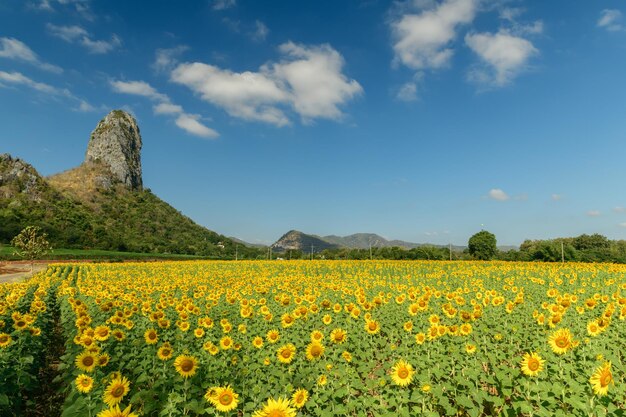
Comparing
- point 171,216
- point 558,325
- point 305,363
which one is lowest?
point 305,363

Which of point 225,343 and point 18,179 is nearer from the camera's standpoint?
point 225,343

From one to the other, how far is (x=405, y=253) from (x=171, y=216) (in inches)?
3577

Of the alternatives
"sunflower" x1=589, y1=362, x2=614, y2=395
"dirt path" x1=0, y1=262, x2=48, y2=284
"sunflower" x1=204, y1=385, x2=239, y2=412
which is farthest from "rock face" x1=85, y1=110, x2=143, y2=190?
"sunflower" x1=589, y1=362, x2=614, y2=395

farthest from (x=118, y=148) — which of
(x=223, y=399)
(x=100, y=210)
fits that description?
(x=223, y=399)

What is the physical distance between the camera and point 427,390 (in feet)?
15.2

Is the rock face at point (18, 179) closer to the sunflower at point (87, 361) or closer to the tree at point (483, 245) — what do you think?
the tree at point (483, 245)

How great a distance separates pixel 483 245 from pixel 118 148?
14676 cm

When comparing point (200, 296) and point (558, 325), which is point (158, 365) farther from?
point (558, 325)

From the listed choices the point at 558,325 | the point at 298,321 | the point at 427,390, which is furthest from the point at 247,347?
the point at 558,325

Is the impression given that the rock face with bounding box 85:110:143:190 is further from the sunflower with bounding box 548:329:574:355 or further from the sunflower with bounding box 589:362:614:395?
the sunflower with bounding box 589:362:614:395

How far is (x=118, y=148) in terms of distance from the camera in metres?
154

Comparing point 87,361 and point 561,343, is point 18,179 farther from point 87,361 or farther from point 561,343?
point 561,343

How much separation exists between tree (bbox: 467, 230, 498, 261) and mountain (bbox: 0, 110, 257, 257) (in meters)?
54.7

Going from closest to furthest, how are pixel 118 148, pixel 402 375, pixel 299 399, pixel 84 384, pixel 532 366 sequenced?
pixel 299 399 < pixel 84 384 < pixel 532 366 < pixel 402 375 < pixel 118 148
